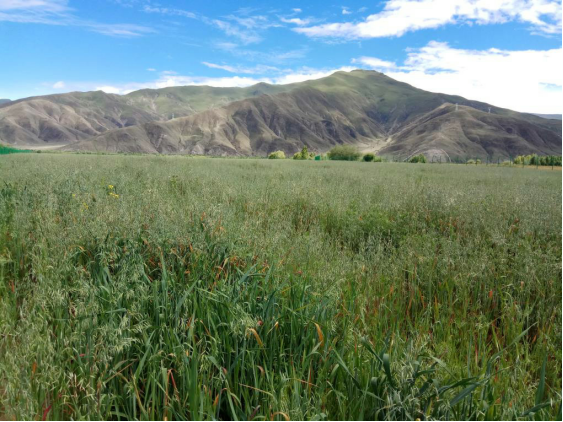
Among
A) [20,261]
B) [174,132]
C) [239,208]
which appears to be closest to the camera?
[20,261]

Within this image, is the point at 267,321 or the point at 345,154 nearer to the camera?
the point at 267,321

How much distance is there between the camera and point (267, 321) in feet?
7.23

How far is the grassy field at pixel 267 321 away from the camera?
174 cm

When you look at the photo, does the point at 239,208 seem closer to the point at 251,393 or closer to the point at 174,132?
the point at 251,393

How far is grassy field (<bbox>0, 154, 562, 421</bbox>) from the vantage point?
1738mm

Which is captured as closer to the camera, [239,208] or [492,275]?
[492,275]

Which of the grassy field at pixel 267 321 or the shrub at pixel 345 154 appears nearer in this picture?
the grassy field at pixel 267 321

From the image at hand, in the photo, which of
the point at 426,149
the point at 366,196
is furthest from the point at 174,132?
Answer: the point at 366,196

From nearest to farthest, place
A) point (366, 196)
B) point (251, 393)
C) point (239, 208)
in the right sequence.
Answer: point (251, 393), point (239, 208), point (366, 196)

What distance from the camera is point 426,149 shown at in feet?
467

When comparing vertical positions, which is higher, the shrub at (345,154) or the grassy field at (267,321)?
the shrub at (345,154)

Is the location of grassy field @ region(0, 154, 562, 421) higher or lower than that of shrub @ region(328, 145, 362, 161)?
lower

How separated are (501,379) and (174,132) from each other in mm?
192110

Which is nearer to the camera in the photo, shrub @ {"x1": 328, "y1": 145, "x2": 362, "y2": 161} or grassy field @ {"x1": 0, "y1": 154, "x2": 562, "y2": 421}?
grassy field @ {"x1": 0, "y1": 154, "x2": 562, "y2": 421}
